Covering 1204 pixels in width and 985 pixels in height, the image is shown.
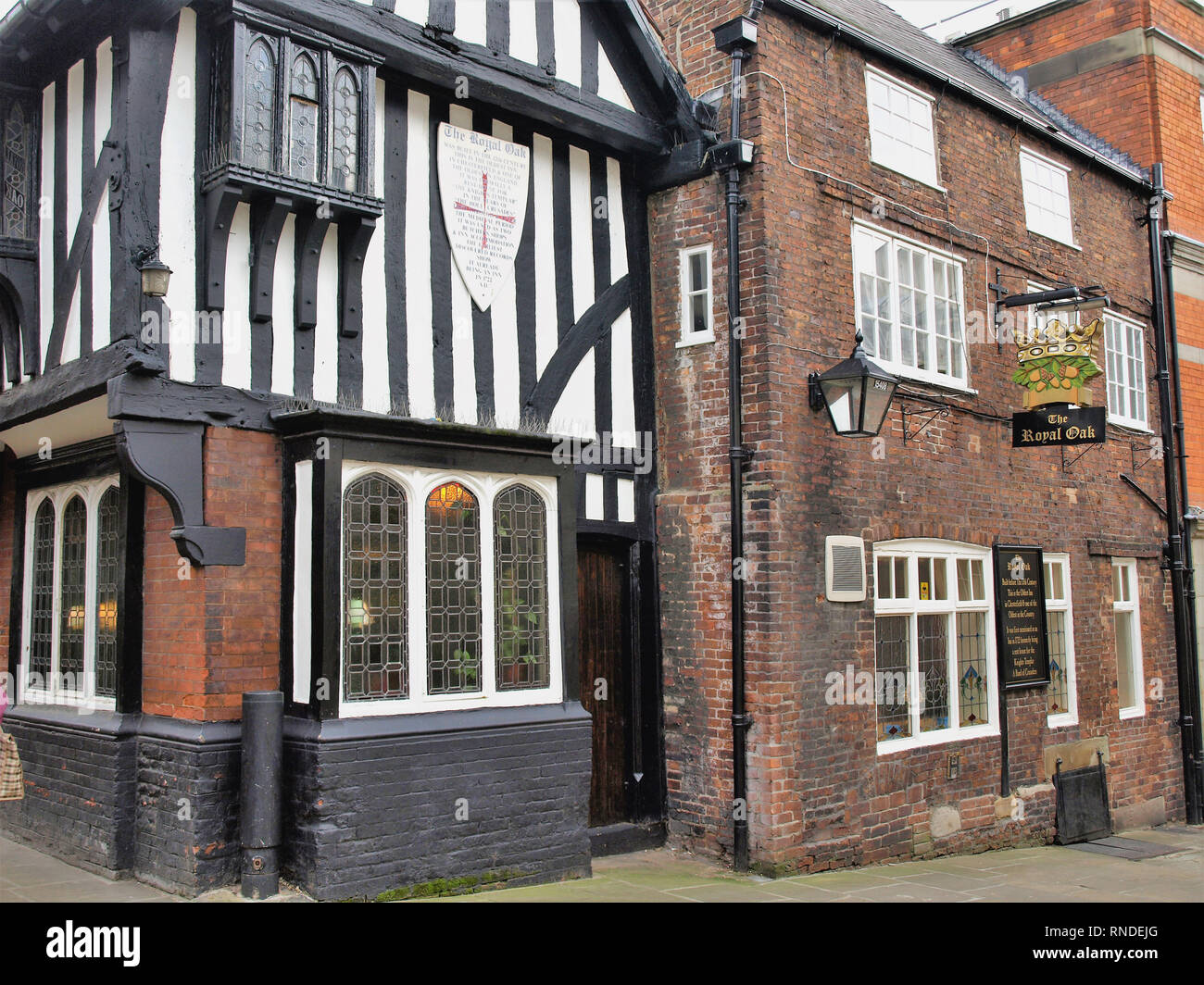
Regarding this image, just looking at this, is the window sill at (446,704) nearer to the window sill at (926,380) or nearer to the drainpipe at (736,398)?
the drainpipe at (736,398)

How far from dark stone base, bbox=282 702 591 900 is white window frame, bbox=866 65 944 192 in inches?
235

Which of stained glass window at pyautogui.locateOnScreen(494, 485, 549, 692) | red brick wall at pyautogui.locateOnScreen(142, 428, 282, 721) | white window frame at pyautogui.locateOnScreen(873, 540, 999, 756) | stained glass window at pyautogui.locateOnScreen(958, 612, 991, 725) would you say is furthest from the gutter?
red brick wall at pyautogui.locateOnScreen(142, 428, 282, 721)

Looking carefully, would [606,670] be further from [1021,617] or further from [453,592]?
[1021,617]

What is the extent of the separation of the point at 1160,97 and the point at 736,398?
31.1ft

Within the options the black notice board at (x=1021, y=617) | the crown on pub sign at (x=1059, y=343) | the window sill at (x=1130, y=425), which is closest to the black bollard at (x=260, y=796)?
the black notice board at (x=1021, y=617)

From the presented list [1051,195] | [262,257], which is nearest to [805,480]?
[262,257]

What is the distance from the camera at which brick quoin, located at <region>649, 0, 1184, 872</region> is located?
873 centimetres

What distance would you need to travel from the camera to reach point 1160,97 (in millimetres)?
14539

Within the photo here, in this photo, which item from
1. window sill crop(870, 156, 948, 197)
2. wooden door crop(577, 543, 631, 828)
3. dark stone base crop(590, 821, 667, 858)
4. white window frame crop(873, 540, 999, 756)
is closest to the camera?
dark stone base crop(590, 821, 667, 858)

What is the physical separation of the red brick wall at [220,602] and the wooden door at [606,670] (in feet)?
8.88

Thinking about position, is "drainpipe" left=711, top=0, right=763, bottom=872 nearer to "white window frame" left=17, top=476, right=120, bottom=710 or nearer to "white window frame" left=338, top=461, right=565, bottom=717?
"white window frame" left=338, top=461, right=565, bottom=717

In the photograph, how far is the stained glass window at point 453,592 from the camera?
7293 millimetres

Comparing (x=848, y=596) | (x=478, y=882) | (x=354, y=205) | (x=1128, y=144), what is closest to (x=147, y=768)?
(x=478, y=882)

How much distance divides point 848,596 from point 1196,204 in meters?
9.49
